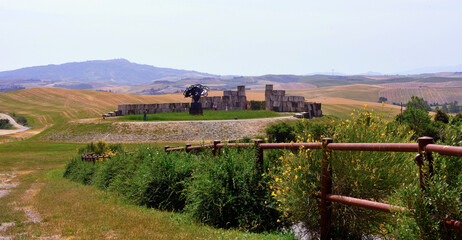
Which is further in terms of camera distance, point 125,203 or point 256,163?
point 125,203

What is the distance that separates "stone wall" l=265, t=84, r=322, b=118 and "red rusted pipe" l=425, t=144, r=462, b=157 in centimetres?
6011

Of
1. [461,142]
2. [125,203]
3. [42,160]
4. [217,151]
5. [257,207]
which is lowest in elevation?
[42,160]

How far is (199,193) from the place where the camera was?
33.3 ft

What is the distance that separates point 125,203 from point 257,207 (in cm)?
513

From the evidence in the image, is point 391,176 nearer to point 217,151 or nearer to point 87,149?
point 217,151

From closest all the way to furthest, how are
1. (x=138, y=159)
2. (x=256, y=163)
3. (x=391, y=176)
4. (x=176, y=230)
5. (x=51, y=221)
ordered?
(x=391, y=176) → (x=176, y=230) → (x=256, y=163) → (x=51, y=221) → (x=138, y=159)

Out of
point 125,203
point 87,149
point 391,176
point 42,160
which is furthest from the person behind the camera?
point 42,160

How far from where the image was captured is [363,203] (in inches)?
253

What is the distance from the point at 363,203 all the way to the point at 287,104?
62.2m

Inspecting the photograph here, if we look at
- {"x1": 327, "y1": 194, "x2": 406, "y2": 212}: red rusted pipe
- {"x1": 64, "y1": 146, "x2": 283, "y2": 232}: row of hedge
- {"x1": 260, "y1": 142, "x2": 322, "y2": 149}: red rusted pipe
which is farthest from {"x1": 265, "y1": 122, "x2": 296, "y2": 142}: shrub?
{"x1": 327, "y1": 194, "x2": 406, "y2": 212}: red rusted pipe

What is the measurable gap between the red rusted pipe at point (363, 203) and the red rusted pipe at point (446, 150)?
2.73ft

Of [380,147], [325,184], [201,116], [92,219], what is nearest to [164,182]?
[92,219]

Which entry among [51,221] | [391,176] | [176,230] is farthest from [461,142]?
[51,221]

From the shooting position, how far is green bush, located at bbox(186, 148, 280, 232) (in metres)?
9.40
